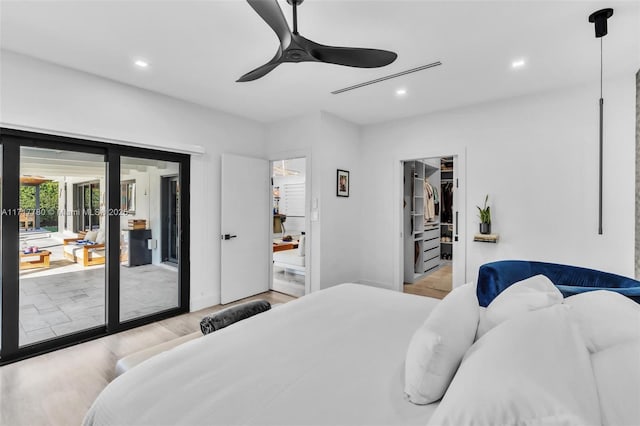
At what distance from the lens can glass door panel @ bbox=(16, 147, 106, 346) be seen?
278 cm

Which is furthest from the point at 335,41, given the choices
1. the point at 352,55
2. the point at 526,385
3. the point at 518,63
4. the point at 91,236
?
the point at 91,236

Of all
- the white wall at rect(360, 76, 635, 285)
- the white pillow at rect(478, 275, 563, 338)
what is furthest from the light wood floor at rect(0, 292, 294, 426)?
the white wall at rect(360, 76, 635, 285)

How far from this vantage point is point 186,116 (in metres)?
3.76

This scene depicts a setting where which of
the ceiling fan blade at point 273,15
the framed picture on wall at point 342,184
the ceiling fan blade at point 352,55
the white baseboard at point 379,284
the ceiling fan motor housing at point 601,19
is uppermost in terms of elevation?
the ceiling fan motor housing at point 601,19

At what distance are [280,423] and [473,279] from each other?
3534 millimetres

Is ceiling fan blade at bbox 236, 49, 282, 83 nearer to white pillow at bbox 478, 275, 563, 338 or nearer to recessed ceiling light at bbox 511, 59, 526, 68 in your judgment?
white pillow at bbox 478, 275, 563, 338

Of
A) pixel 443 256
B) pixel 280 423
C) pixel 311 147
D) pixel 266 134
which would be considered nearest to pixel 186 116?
pixel 266 134

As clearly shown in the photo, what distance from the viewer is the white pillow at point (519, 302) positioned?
4.55ft

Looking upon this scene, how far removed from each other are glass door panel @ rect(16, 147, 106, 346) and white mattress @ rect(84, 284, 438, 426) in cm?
242

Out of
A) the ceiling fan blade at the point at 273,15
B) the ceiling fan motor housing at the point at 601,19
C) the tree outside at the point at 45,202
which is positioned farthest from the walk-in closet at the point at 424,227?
the tree outside at the point at 45,202

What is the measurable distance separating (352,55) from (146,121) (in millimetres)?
2582

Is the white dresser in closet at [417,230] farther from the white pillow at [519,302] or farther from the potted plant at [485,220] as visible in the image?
the white pillow at [519,302]

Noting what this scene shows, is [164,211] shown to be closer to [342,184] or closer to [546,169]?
[342,184]

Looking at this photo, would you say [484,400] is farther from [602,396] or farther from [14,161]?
[14,161]
